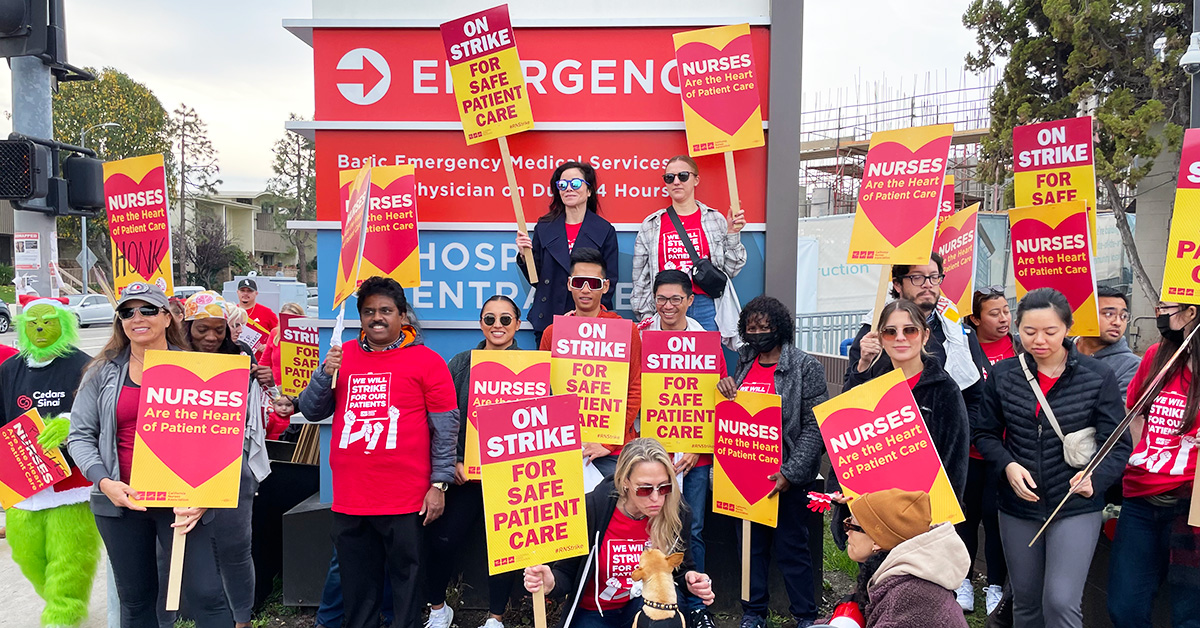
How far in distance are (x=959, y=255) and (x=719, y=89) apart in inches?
79.6

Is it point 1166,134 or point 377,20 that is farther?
point 1166,134

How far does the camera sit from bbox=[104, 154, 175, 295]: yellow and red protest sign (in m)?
5.04

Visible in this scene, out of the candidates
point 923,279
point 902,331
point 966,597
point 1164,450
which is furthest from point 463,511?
point 1164,450

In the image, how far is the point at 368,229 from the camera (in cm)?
518

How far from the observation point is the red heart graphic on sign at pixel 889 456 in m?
3.67

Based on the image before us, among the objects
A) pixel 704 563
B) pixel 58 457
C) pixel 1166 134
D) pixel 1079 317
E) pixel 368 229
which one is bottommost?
pixel 704 563

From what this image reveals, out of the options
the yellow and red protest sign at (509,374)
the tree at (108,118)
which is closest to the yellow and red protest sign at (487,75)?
the yellow and red protest sign at (509,374)

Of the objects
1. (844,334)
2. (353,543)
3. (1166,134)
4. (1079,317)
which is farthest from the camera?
(1166,134)

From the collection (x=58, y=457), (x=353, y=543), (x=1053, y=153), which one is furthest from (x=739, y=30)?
(x=58, y=457)

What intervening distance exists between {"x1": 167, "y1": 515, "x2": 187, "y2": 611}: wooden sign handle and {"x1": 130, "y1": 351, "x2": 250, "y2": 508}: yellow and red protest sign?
12 centimetres

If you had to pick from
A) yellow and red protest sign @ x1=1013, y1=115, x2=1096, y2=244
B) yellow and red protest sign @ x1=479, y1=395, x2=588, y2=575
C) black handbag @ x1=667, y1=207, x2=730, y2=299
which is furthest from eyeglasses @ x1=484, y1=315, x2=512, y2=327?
yellow and red protest sign @ x1=1013, y1=115, x2=1096, y2=244

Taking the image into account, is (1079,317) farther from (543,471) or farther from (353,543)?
(353,543)

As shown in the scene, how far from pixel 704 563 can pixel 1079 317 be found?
2626mm

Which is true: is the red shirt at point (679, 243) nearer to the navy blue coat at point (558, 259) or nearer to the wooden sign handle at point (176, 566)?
the navy blue coat at point (558, 259)
